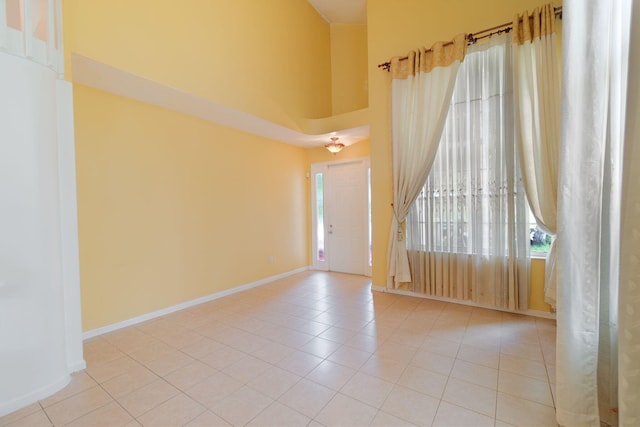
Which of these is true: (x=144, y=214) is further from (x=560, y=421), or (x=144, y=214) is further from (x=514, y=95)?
(x=514, y=95)

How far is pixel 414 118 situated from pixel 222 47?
9.01 feet

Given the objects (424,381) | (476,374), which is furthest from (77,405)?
(476,374)

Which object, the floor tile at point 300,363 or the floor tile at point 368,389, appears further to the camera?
the floor tile at point 300,363

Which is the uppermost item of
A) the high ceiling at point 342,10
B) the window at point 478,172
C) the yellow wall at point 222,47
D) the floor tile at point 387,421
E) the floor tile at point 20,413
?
the high ceiling at point 342,10

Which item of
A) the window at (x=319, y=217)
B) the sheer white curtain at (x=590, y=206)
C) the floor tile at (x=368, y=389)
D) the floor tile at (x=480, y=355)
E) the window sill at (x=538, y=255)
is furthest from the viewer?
the window at (x=319, y=217)

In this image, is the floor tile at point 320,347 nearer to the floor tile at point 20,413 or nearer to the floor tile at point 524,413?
the floor tile at point 524,413

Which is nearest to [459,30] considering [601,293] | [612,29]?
[612,29]

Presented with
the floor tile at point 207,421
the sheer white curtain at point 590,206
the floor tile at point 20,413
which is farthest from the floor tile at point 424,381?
the floor tile at point 20,413

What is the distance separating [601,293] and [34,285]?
379 cm

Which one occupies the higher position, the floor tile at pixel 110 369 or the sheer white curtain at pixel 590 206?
the sheer white curtain at pixel 590 206

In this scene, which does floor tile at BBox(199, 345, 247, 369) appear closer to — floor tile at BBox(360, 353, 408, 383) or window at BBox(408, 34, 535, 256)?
floor tile at BBox(360, 353, 408, 383)

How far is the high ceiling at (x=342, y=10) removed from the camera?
17.0ft

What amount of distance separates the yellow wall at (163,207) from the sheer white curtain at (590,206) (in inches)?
157

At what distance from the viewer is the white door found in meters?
5.42
